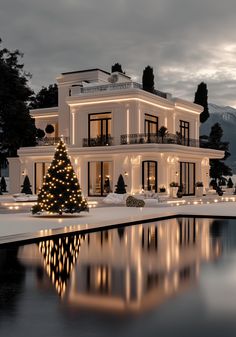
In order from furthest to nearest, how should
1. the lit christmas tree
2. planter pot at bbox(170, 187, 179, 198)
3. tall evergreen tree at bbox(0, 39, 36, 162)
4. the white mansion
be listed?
planter pot at bbox(170, 187, 179, 198) < the white mansion < tall evergreen tree at bbox(0, 39, 36, 162) < the lit christmas tree

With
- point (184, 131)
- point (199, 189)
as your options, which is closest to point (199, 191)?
point (199, 189)

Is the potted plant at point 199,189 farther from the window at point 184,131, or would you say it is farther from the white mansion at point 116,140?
the window at point 184,131

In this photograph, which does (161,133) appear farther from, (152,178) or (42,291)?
(42,291)

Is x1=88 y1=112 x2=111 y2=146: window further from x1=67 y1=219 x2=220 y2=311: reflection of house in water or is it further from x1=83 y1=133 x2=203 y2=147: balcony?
x1=67 y1=219 x2=220 y2=311: reflection of house in water

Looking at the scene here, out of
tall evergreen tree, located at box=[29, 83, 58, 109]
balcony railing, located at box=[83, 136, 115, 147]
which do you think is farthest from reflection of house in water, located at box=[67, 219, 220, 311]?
tall evergreen tree, located at box=[29, 83, 58, 109]

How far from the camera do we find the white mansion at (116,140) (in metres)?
34.8

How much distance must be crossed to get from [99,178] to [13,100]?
386 inches

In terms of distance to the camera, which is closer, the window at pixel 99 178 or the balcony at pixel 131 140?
the balcony at pixel 131 140

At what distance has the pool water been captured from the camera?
587 centimetres

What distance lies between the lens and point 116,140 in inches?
1419

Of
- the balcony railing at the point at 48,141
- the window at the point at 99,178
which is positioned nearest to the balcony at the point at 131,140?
the window at the point at 99,178

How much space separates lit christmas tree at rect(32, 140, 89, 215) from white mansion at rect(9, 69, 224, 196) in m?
13.2

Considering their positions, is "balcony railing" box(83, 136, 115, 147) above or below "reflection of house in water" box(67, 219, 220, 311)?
above

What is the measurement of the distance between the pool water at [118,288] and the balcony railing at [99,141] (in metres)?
22.6
